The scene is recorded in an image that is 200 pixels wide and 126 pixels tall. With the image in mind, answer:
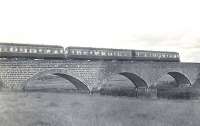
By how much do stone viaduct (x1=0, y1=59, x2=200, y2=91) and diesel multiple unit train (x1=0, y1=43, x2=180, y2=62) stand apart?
75 cm

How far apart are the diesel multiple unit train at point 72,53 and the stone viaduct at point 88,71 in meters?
0.75

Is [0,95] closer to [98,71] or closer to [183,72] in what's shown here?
[98,71]

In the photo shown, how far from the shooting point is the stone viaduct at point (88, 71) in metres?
26.4

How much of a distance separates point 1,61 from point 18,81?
2.47 meters

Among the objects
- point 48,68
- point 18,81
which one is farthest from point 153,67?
point 18,81

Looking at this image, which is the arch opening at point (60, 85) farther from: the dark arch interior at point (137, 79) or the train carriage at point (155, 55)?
the train carriage at point (155, 55)

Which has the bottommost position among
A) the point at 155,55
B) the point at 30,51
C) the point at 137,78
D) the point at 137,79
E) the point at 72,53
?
the point at 137,79

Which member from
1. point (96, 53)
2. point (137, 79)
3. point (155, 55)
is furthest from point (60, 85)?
point (96, 53)

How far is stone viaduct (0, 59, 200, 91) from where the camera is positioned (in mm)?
26391

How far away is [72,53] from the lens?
103 feet

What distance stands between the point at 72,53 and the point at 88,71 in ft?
9.13

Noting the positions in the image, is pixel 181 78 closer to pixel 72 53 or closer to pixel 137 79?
pixel 137 79

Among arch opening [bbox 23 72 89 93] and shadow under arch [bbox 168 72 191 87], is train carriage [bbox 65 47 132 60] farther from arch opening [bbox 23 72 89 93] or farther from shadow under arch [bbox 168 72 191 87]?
shadow under arch [bbox 168 72 191 87]

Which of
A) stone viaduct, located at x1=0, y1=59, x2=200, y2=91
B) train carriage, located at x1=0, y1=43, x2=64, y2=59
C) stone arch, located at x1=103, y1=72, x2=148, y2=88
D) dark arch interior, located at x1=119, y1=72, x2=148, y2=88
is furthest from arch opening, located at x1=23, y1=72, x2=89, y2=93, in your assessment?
dark arch interior, located at x1=119, y1=72, x2=148, y2=88
